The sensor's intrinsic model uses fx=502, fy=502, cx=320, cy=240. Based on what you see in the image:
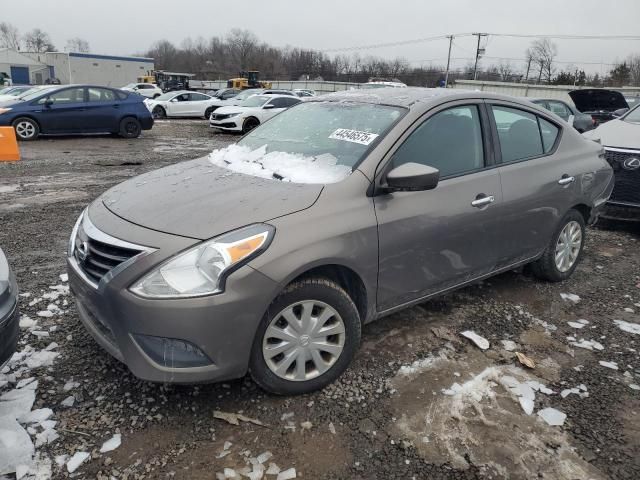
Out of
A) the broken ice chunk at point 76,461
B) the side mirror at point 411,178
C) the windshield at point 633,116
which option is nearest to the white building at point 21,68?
the windshield at point 633,116

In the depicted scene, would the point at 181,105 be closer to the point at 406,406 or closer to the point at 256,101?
the point at 256,101

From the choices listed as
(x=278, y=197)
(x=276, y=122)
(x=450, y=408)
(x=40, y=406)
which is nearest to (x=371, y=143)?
(x=278, y=197)

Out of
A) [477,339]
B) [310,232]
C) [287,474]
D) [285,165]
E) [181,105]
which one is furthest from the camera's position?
A: [181,105]

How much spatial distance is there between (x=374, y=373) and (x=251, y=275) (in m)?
1.14

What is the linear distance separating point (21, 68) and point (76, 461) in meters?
80.4

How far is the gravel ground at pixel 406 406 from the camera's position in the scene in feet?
7.81

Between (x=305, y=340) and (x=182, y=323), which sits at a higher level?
(x=182, y=323)

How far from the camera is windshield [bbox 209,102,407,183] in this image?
308 centimetres

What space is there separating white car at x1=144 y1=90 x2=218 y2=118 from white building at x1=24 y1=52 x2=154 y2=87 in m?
41.9

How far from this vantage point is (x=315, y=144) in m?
3.37

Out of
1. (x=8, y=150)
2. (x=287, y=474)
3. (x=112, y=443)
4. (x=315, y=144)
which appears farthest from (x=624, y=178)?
(x=8, y=150)

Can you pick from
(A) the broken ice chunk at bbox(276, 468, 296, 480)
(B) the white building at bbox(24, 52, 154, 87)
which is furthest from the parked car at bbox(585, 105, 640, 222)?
(B) the white building at bbox(24, 52, 154, 87)

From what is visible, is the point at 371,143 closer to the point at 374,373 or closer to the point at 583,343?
the point at 374,373

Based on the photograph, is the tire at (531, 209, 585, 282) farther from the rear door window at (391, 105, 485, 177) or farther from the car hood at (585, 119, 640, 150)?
the car hood at (585, 119, 640, 150)
